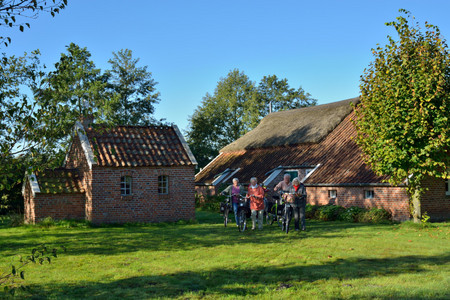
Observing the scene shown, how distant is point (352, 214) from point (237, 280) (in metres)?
13.6

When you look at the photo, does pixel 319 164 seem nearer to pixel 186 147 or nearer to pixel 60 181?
pixel 186 147

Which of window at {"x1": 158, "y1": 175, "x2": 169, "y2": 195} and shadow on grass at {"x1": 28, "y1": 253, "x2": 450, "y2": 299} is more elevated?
window at {"x1": 158, "y1": 175, "x2": 169, "y2": 195}

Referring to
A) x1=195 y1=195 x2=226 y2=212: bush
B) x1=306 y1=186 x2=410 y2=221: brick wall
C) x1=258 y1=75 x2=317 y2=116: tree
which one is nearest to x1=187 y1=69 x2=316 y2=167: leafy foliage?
x1=258 y1=75 x2=317 y2=116: tree

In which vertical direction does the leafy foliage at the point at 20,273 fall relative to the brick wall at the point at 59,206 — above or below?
below

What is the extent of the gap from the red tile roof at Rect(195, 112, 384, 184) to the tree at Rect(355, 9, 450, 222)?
3.31 metres

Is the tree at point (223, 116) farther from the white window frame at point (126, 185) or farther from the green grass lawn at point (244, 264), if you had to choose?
the green grass lawn at point (244, 264)

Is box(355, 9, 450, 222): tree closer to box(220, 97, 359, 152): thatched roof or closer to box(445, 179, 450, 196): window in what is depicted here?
box(445, 179, 450, 196): window

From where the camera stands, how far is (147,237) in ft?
52.1

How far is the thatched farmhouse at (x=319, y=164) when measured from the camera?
21.2m

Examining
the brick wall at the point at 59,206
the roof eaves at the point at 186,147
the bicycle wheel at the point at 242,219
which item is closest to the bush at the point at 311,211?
the roof eaves at the point at 186,147

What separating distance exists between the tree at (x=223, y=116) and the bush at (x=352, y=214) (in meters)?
34.9

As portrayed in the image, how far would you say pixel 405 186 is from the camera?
66.9ft

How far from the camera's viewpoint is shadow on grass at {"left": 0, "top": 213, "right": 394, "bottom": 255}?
13.6m

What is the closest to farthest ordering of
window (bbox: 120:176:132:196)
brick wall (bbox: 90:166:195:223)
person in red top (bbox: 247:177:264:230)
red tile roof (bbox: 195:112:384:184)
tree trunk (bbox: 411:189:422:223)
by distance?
person in red top (bbox: 247:177:264:230) → tree trunk (bbox: 411:189:422:223) → brick wall (bbox: 90:166:195:223) → window (bbox: 120:176:132:196) → red tile roof (bbox: 195:112:384:184)
